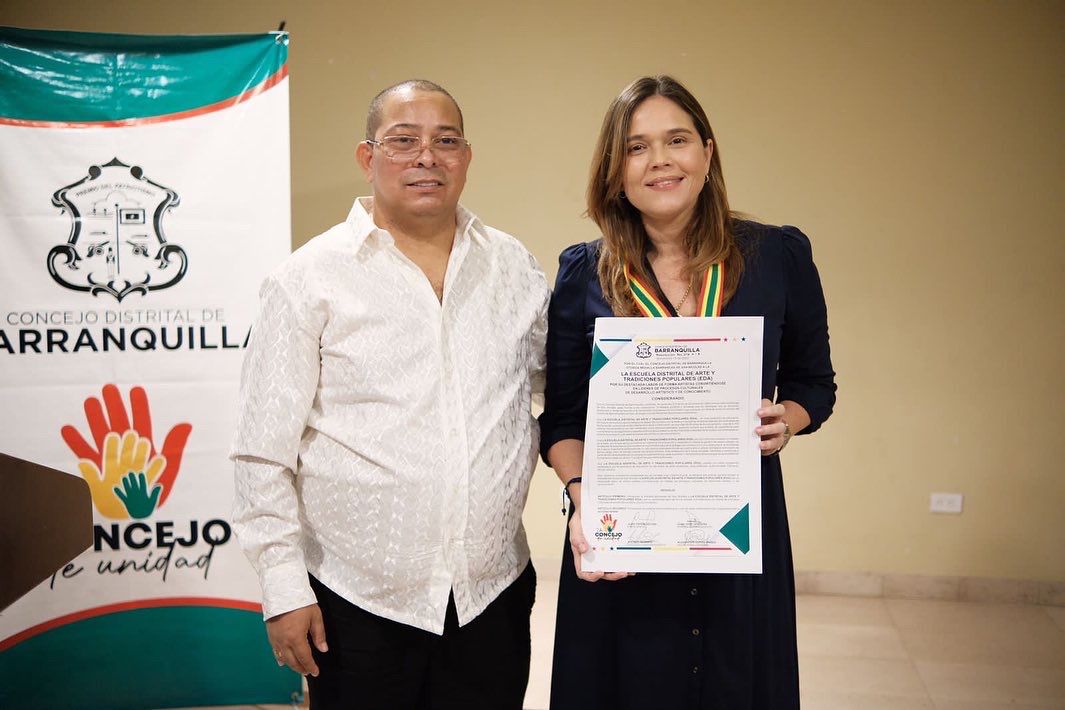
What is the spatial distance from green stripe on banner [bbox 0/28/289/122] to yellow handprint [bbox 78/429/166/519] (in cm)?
100

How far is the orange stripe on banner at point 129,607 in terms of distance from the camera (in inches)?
109

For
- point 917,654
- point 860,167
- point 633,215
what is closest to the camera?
point 633,215

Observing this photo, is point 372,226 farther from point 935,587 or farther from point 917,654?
point 935,587

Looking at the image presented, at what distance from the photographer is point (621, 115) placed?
1.56 m

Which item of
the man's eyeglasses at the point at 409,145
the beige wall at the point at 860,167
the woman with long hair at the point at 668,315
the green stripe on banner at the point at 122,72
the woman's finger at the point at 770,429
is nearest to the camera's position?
the woman's finger at the point at 770,429

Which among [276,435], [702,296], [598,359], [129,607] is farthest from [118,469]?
[702,296]

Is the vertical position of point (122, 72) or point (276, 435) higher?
point (122, 72)

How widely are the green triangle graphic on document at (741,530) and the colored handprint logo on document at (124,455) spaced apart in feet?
6.37

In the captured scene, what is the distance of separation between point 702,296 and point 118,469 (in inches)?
81.8

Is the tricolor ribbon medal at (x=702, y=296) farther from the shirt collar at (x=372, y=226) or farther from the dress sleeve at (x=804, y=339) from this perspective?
the shirt collar at (x=372, y=226)

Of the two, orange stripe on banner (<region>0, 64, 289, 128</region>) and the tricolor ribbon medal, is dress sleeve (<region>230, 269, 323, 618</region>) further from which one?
orange stripe on banner (<region>0, 64, 289, 128</region>)

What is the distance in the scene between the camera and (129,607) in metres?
2.82

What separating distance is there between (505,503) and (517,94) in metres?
2.70

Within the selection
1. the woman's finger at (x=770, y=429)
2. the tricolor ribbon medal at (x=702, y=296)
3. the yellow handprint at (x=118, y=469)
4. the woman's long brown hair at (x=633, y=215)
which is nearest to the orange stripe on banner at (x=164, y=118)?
the yellow handprint at (x=118, y=469)
